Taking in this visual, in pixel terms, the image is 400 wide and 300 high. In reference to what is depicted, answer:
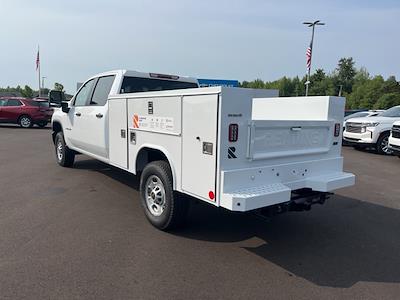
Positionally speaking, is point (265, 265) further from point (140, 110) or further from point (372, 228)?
point (140, 110)

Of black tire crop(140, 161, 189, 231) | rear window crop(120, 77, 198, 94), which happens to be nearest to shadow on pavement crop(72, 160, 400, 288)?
black tire crop(140, 161, 189, 231)

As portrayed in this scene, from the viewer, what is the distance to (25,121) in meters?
21.7

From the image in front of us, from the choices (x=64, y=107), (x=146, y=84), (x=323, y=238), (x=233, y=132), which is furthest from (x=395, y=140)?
(x=64, y=107)

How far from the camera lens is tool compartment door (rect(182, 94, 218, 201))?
3701 millimetres

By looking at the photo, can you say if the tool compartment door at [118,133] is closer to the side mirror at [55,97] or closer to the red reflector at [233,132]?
the red reflector at [233,132]

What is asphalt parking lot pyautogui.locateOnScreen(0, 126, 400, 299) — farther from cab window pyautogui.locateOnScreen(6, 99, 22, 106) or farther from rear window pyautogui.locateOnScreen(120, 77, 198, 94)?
cab window pyautogui.locateOnScreen(6, 99, 22, 106)

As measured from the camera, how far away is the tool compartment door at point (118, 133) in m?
5.50

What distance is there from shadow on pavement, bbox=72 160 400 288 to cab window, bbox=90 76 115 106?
2.55 meters

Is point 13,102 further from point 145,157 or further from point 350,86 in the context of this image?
point 350,86

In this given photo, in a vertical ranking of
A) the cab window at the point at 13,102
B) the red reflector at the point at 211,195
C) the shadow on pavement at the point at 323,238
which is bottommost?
the shadow on pavement at the point at 323,238

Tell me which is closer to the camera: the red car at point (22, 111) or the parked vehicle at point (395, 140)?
the parked vehicle at point (395, 140)

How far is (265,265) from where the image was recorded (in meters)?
3.91

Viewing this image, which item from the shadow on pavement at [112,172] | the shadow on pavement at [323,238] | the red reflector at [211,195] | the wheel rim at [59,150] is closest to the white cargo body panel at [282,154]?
the red reflector at [211,195]

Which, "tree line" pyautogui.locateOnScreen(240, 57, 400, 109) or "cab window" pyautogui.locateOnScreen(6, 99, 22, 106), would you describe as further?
"tree line" pyautogui.locateOnScreen(240, 57, 400, 109)
